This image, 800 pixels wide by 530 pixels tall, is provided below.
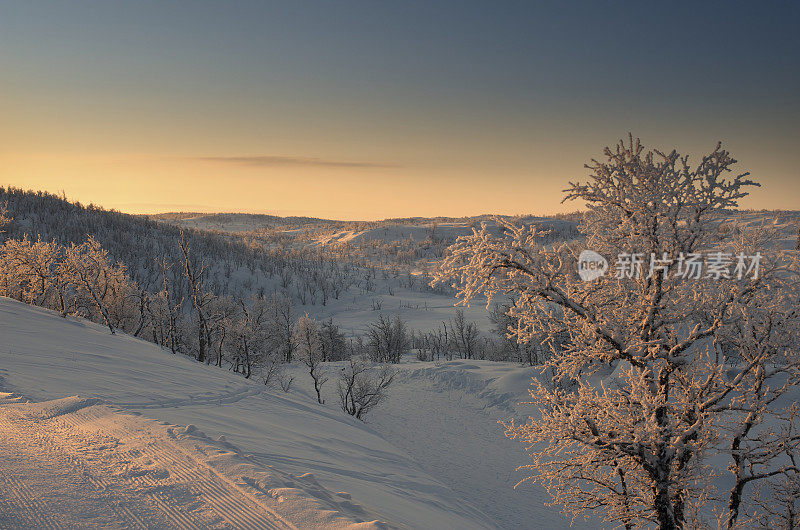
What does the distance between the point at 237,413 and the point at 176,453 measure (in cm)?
609

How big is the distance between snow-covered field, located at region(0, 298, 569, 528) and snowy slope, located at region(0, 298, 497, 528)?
0.06 meters

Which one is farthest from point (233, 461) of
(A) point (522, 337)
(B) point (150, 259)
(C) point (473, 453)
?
(B) point (150, 259)

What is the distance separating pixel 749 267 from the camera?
25.8 feet

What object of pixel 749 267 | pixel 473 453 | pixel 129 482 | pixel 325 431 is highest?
pixel 749 267

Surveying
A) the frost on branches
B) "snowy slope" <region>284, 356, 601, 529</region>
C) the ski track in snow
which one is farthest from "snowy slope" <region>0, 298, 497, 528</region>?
"snowy slope" <region>284, 356, 601, 529</region>

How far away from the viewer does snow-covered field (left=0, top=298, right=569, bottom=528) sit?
15.2 feet

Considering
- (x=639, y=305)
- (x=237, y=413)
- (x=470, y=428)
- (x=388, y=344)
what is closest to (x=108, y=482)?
(x=237, y=413)

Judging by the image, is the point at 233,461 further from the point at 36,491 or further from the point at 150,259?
the point at 150,259

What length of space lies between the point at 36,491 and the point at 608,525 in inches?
907

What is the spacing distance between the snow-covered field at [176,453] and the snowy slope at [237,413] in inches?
2.5

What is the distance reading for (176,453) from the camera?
604 cm

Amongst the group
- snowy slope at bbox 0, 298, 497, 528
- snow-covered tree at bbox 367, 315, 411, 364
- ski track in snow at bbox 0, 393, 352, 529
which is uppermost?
ski track in snow at bbox 0, 393, 352, 529

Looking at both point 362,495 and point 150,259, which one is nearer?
point 362,495

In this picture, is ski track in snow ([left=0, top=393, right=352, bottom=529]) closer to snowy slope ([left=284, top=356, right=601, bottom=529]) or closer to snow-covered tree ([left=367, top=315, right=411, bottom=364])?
snowy slope ([left=284, top=356, right=601, bottom=529])
